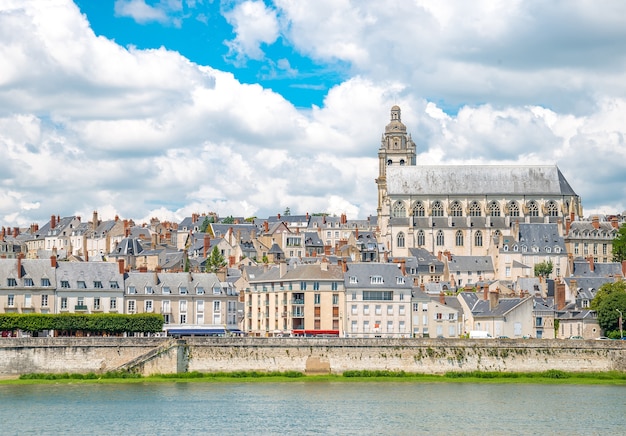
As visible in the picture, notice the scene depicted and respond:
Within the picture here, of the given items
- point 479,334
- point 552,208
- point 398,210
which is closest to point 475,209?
point 552,208

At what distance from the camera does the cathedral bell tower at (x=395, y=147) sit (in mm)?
158125

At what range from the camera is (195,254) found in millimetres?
119625

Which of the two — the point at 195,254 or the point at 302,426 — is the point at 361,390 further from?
the point at 195,254

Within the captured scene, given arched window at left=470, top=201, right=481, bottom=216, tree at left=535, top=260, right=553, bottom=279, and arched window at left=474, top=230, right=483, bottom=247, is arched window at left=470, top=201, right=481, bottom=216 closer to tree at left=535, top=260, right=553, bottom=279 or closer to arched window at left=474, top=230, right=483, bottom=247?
arched window at left=474, top=230, right=483, bottom=247

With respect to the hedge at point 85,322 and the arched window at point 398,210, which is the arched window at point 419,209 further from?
the hedge at point 85,322

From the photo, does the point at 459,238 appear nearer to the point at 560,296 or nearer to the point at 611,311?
the point at 560,296

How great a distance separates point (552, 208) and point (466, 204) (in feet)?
30.0

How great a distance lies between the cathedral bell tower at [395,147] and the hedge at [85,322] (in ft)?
285

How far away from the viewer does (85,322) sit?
2702 inches

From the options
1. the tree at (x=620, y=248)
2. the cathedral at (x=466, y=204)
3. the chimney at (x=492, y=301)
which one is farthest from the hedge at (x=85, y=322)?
the cathedral at (x=466, y=204)

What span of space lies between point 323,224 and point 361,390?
96.6 meters

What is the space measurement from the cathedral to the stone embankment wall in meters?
67.0

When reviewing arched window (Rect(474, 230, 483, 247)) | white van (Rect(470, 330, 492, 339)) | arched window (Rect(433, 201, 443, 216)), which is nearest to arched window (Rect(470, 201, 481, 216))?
arched window (Rect(433, 201, 443, 216))

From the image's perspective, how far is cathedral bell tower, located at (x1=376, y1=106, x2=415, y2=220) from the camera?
15812 cm
